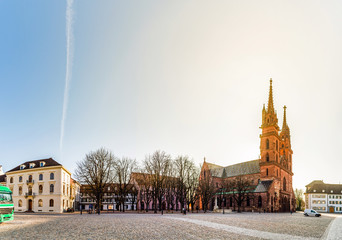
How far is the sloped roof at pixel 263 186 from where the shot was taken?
3017 inches

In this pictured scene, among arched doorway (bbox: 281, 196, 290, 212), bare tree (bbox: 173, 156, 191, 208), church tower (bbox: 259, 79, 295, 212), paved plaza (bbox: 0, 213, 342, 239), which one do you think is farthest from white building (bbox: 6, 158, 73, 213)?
arched doorway (bbox: 281, 196, 290, 212)

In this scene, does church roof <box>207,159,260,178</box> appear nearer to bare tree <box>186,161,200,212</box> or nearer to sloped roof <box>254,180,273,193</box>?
sloped roof <box>254,180,273,193</box>

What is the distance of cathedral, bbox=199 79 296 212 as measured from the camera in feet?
254

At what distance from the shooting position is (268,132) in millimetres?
83688

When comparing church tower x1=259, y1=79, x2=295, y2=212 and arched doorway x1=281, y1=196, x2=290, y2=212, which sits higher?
church tower x1=259, y1=79, x2=295, y2=212

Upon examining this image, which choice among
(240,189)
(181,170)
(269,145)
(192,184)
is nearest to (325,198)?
(269,145)

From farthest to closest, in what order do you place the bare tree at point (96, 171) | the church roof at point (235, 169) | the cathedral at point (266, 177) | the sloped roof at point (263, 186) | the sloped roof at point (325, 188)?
the sloped roof at point (325, 188), the church roof at point (235, 169), the cathedral at point (266, 177), the sloped roof at point (263, 186), the bare tree at point (96, 171)

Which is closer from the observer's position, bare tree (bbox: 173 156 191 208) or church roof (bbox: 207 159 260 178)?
bare tree (bbox: 173 156 191 208)

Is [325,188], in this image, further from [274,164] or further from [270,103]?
[270,103]

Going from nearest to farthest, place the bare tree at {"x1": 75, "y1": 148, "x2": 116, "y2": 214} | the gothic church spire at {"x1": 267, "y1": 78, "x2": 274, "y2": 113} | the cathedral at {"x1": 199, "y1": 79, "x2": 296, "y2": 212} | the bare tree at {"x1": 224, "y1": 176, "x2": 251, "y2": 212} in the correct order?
1. the bare tree at {"x1": 75, "y1": 148, "x2": 116, "y2": 214}
2. the bare tree at {"x1": 224, "y1": 176, "x2": 251, "y2": 212}
3. the cathedral at {"x1": 199, "y1": 79, "x2": 296, "y2": 212}
4. the gothic church spire at {"x1": 267, "y1": 78, "x2": 274, "y2": 113}

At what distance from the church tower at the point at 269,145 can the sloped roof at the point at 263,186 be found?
4.78ft

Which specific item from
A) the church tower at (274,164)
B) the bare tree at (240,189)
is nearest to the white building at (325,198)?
the church tower at (274,164)

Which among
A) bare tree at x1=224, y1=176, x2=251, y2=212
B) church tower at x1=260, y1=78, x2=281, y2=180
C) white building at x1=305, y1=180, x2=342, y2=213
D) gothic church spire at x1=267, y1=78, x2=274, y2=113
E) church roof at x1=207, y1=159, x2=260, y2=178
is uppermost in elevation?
gothic church spire at x1=267, y1=78, x2=274, y2=113

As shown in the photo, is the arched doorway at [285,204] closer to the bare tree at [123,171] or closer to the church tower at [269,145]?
→ the church tower at [269,145]
